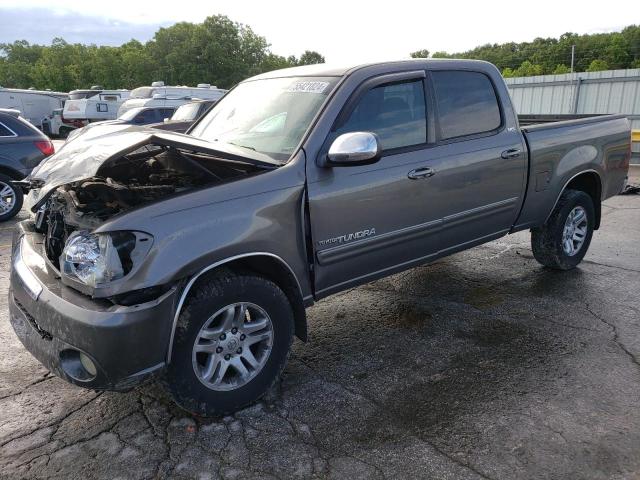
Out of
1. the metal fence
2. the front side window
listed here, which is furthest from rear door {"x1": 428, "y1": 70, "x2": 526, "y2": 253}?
the front side window

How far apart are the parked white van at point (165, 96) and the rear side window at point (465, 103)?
44.9ft

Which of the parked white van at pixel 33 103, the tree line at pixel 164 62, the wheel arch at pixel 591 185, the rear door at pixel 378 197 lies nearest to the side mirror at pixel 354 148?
the rear door at pixel 378 197

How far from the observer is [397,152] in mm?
3602

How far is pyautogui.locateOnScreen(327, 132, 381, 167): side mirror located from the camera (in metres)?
3.03

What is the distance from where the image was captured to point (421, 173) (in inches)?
144

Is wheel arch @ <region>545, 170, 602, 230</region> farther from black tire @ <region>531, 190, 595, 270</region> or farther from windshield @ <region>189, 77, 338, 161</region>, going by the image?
windshield @ <region>189, 77, 338, 161</region>

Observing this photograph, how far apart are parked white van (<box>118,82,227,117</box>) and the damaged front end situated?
13.6m

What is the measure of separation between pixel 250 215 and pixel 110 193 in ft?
2.77

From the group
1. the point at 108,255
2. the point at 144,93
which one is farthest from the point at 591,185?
the point at 144,93

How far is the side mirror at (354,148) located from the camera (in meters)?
3.03

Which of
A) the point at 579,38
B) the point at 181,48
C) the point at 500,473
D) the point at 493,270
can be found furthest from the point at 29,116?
the point at 579,38

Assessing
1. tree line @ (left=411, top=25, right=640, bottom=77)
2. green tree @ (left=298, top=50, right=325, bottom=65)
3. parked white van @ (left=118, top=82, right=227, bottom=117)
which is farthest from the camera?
green tree @ (left=298, top=50, right=325, bottom=65)

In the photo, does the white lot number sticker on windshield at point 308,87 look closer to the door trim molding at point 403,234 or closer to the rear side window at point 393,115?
the rear side window at point 393,115

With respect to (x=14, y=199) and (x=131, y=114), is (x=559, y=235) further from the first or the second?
(x=131, y=114)
